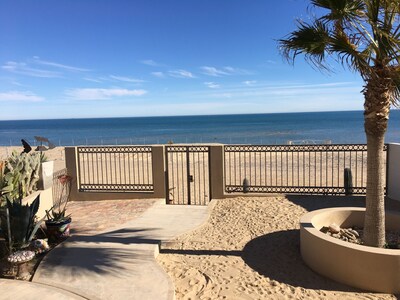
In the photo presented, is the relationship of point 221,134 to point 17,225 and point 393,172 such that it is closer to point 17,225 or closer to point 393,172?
point 393,172

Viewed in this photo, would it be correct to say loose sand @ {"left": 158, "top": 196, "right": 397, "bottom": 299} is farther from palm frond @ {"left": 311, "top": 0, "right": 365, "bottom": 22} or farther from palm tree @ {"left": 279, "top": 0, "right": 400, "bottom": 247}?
palm frond @ {"left": 311, "top": 0, "right": 365, "bottom": 22}

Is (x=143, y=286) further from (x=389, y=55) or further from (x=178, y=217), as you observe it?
(x=389, y=55)

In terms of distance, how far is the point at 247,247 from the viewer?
21.8 ft

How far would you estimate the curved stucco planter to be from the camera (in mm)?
4809

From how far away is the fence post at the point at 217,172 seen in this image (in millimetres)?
10359

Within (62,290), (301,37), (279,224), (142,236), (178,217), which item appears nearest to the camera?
(62,290)

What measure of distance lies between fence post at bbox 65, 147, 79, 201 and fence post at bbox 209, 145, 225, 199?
437 cm

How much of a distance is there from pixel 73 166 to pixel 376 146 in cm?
895

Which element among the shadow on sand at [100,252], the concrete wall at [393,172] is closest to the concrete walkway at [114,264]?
the shadow on sand at [100,252]

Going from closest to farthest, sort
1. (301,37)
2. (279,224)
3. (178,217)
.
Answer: (301,37) < (279,224) < (178,217)

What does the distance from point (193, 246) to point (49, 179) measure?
15.3ft

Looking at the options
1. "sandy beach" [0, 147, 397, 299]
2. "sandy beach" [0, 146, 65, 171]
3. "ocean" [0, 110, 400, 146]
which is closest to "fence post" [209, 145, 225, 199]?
"sandy beach" [0, 147, 397, 299]

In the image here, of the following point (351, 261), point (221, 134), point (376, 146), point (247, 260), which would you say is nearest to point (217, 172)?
point (247, 260)

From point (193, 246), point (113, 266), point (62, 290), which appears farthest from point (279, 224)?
point (62, 290)
